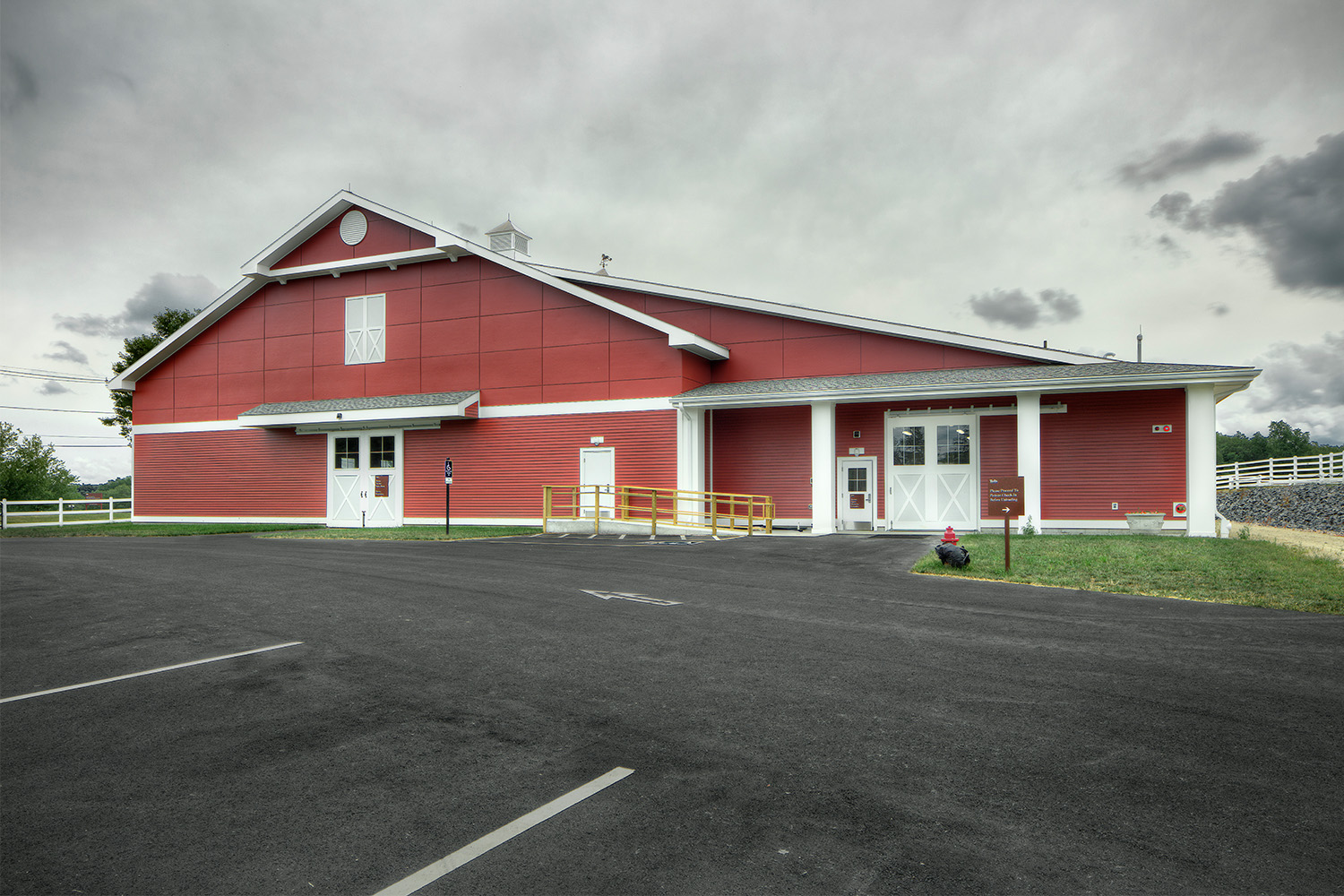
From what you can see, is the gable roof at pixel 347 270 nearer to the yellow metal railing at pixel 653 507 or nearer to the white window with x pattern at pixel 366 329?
the white window with x pattern at pixel 366 329

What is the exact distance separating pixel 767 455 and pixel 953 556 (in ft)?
36.2

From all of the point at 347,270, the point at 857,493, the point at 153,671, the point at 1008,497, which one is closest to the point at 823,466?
the point at 857,493

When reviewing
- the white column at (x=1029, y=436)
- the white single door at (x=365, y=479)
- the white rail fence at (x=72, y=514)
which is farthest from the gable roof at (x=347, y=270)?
the white column at (x=1029, y=436)

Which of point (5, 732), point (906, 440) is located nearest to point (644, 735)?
point (5, 732)

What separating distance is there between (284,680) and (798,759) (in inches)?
160

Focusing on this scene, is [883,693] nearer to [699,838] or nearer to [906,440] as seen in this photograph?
[699,838]

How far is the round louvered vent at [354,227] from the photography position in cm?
2633

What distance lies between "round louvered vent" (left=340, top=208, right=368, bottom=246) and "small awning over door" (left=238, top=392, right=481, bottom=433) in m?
5.37

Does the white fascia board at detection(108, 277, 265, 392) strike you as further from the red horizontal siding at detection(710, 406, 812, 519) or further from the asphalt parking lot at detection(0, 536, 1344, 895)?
the asphalt parking lot at detection(0, 536, 1344, 895)

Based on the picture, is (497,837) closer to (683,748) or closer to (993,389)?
(683,748)

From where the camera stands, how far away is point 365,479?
26.3 metres

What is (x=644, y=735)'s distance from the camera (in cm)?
480

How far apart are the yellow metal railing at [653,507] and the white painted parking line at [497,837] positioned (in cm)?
1629

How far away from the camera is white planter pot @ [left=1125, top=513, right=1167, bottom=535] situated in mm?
18797
